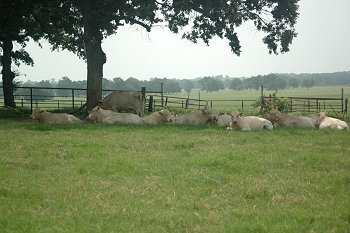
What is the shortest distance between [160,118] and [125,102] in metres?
3.74

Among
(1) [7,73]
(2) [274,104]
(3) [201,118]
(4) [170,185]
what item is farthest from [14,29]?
(4) [170,185]

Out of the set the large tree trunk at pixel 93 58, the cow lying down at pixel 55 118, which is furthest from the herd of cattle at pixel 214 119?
the large tree trunk at pixel 93 58

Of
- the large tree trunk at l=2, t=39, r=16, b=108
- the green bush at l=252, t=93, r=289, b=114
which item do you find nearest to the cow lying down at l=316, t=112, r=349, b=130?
the green bush at l=252, t=93, r=289, b=114

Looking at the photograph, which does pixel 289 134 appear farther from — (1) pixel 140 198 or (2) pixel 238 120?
(1) pixel 140 198

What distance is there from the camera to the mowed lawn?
5.62 m

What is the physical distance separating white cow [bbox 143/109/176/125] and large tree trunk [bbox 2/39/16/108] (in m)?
14.5

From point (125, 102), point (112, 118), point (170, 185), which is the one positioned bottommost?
point (170, 185)

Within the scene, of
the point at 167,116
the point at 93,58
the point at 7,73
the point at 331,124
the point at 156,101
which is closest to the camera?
the point at 331,124

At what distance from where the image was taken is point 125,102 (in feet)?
73.3

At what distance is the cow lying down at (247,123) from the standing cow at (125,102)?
6904mm

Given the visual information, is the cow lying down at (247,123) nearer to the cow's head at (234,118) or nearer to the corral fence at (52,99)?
the cow's head at (234,118)

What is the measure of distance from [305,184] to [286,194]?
83 centimetres

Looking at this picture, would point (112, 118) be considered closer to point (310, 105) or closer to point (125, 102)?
point (125, 102)

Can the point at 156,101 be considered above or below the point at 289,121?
above
